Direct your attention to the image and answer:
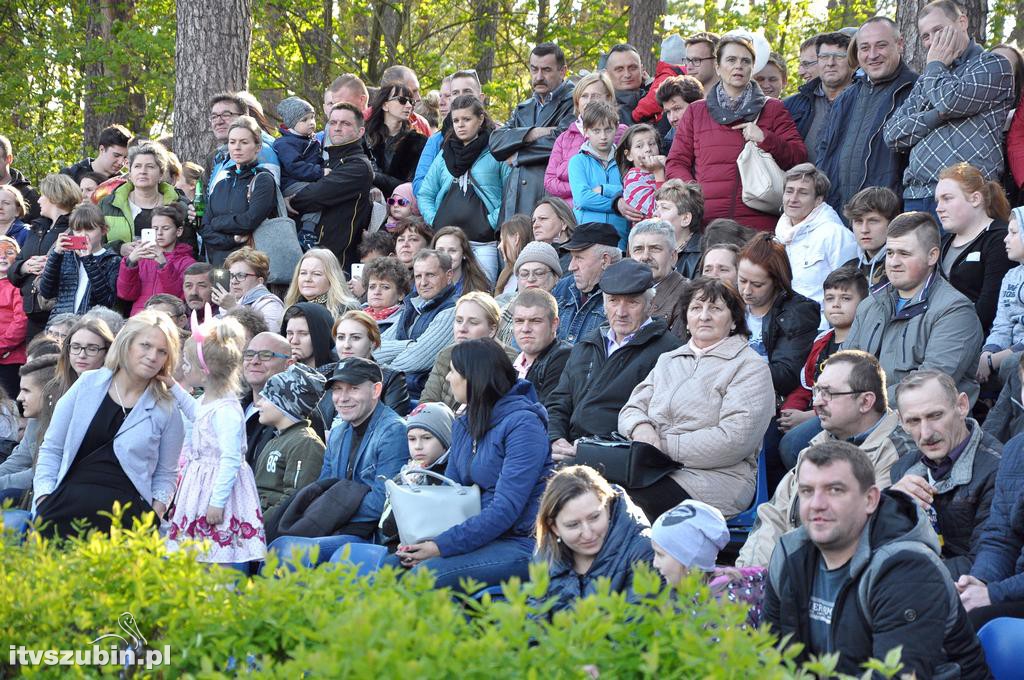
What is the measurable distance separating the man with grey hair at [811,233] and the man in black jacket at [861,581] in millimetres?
3539

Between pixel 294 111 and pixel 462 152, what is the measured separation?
2.09m

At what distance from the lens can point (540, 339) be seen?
25.3ft

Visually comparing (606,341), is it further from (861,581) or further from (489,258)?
(489,258)

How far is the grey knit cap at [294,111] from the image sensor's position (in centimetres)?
1183

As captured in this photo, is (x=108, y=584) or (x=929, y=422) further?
(x=929, y=422)

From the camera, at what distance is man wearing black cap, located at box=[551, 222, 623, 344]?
8312mm

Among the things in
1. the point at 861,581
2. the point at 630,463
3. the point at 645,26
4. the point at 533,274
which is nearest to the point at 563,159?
the point at 533,274

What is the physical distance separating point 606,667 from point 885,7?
67.9 feet

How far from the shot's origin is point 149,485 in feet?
22.6

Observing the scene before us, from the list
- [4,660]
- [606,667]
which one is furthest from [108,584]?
[606,667]

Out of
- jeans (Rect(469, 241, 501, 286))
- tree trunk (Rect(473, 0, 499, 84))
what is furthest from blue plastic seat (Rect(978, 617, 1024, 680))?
tree trunk (Rect(473, 0, 499, 84))

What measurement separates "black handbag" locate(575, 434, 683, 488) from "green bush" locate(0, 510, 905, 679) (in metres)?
2.52

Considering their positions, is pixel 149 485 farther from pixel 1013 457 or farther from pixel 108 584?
pixel 1013 457

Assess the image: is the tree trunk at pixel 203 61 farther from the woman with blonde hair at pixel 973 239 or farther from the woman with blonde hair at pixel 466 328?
the woman with blonde hair at pixel 973 239
